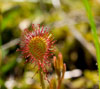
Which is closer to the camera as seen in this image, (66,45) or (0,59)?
(0,59)

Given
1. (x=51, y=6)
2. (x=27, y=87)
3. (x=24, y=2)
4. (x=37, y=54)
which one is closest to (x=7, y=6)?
(x=24, y=2)

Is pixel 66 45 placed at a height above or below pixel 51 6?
below

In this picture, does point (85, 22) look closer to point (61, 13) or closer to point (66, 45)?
point (61, 13)

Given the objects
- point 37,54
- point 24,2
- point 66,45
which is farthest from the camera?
point 24,2

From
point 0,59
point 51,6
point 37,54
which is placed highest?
point 51,6

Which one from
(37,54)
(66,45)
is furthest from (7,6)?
(37,54)

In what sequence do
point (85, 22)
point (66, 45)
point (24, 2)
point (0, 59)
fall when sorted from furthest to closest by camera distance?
point (24, 2)
point (85, 22)
point (66, 45)
point (0, 59)
